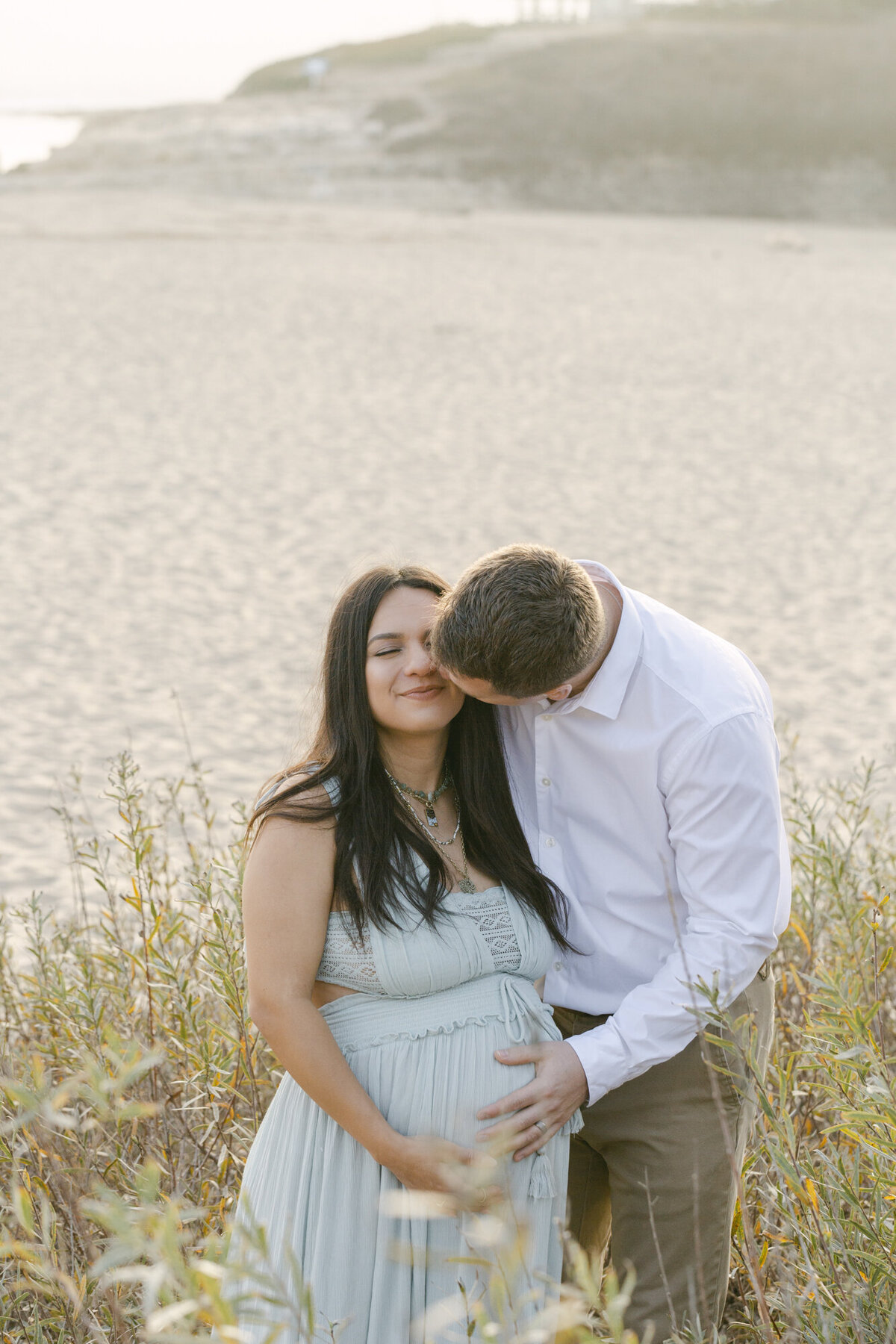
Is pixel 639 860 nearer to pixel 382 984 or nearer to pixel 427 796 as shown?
pixel 427 796

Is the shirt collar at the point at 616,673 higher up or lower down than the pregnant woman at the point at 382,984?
higher up

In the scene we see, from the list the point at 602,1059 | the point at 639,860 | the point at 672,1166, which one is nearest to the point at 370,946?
the point at 602,1059

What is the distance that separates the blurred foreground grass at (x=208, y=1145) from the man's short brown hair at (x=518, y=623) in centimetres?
71

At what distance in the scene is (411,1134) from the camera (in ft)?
7.98

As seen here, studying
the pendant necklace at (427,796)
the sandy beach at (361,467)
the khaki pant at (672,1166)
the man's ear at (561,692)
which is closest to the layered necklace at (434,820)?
the pendant necklace at (427,796)

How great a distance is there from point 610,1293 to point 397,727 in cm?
141

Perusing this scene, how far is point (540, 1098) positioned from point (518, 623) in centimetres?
90

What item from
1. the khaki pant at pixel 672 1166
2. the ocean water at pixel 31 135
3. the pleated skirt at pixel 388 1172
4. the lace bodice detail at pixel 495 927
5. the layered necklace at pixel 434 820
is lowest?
the khaki pant at pixel 672 1166

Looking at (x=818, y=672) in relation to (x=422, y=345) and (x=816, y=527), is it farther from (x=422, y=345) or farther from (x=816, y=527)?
(x=422, y=345)

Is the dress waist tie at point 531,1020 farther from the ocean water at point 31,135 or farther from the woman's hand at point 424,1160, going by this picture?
the ocean water at point 31,135

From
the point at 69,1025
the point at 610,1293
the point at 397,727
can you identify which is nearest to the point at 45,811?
the point at 69,1025

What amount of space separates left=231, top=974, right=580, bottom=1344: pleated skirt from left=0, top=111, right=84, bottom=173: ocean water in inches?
1943

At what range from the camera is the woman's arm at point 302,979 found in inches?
92.7

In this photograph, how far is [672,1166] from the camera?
2.74 meters
